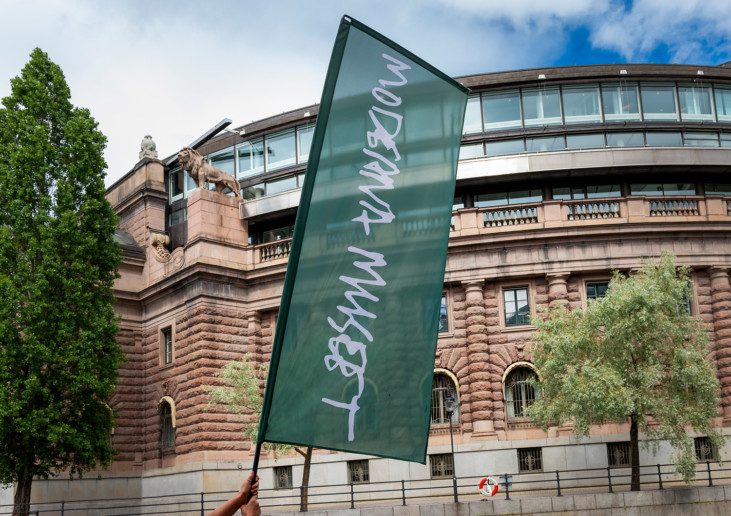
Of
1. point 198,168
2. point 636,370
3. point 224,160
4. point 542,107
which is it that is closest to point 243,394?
point 198,168

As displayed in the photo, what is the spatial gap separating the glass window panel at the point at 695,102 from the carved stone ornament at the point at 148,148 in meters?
27.7

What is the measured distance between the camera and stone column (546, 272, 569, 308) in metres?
36.3

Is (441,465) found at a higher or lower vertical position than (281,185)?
lower

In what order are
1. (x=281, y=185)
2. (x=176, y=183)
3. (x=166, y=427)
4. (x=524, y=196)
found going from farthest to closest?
1. (x=176, y=183)
2. (x=281, y=185)
3. (x=166, y=427)
4. (x=524, y=196)

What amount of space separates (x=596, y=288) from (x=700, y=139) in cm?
983

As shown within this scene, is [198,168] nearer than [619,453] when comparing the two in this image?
No

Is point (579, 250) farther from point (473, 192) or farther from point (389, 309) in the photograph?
point (389, 309)

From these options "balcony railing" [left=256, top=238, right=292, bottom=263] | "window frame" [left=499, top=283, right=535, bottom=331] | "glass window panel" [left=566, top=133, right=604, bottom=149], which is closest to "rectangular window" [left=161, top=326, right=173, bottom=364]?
"balcony railing" [left=256, top=238, right=292, bottom=263]

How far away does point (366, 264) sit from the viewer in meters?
6.80

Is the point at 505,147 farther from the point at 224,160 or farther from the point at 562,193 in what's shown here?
the point at 224,160

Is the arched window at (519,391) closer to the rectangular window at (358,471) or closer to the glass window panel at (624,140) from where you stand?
the rectangular window at (358,471)

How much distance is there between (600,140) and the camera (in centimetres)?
4075

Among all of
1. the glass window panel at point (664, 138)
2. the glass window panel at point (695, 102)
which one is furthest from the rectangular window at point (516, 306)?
the glass window panel at point (695, 102)

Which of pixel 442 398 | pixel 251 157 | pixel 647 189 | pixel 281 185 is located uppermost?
pixel 251 157
